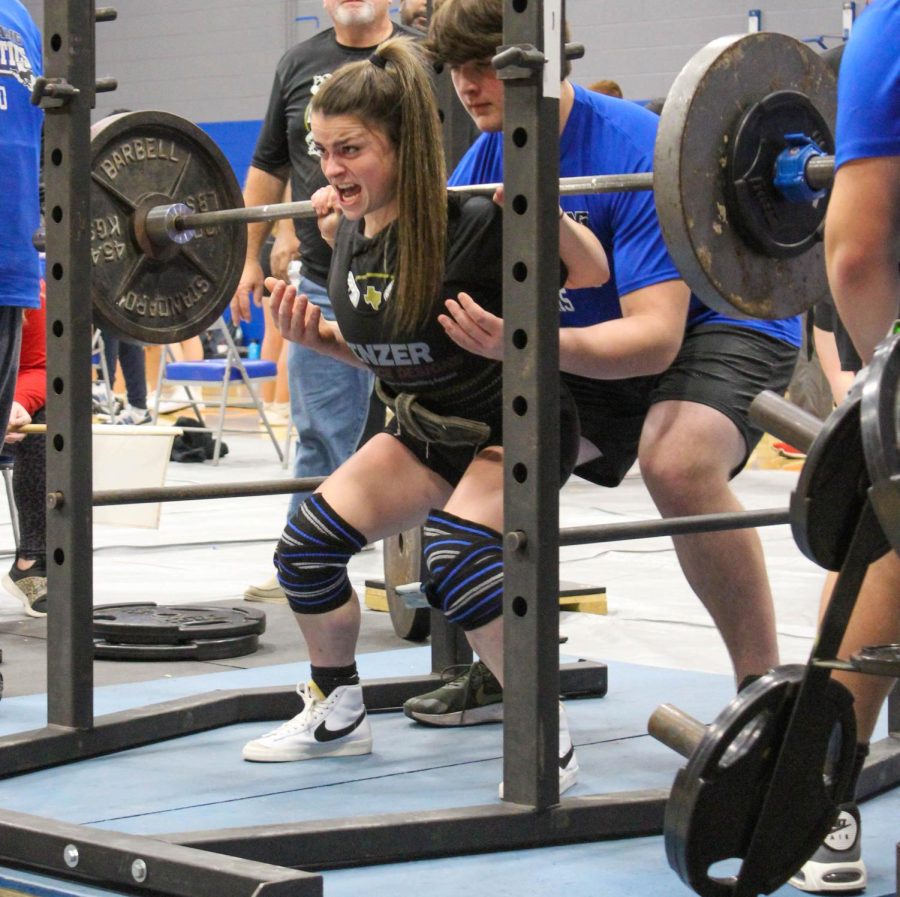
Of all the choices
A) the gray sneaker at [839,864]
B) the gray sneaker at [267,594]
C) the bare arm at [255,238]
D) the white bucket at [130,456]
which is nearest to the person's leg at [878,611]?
the gray sneaker at [839,864]

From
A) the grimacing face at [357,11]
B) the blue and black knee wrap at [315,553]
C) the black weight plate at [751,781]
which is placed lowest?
the black weight plate at [751,781]

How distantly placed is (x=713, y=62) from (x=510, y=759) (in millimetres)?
1032

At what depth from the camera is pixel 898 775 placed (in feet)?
8.26

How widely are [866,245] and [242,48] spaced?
1268cm

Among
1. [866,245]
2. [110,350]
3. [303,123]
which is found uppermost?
[303,123]

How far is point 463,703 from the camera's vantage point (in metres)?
2.94

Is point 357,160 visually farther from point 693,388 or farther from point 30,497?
point 30,497

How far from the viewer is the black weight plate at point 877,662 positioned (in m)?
1.46

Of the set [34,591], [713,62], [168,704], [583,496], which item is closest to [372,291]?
[713,62]

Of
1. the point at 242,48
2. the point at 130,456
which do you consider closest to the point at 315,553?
the point at 130,456

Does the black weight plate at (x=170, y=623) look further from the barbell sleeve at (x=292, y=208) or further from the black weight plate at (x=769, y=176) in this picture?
the black weight plate at (x=769, y=176)

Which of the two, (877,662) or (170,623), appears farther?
(170,623)

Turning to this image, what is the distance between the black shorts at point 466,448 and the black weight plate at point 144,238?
2.16 ft

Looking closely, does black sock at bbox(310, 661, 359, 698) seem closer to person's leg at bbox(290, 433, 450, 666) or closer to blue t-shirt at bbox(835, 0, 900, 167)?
person's leg at bbox(290, 433, 450, 666)
